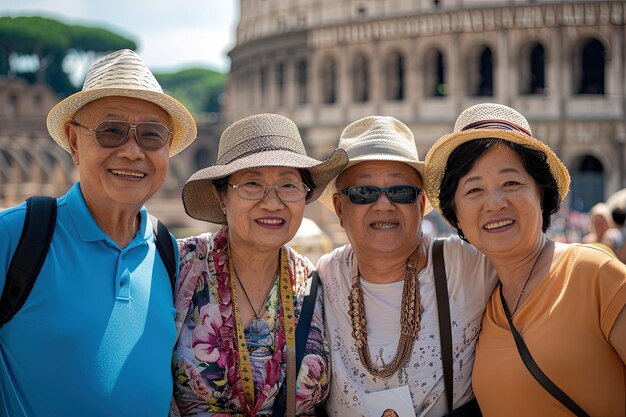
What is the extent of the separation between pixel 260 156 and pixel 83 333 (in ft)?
3.03

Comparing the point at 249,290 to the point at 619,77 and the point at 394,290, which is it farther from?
the point at 619,77

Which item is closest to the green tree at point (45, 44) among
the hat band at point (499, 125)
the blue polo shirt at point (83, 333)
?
the blue polo shirt at point (83, 333)

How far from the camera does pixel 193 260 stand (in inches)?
121

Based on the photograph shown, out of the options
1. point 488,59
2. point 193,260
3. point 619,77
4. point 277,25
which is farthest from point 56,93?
point 193,260

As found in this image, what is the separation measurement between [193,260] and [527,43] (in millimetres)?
22619

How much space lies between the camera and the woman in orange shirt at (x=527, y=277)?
2463mm

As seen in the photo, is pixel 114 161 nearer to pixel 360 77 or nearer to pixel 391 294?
pixel 391 294

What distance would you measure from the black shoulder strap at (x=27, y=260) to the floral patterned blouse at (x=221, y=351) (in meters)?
0.60

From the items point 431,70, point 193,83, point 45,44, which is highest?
point 193,83

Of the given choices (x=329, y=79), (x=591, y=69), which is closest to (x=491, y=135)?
(x=591, y=69)

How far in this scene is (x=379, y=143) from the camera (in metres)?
3.14

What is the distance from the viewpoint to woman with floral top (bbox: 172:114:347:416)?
2.88m

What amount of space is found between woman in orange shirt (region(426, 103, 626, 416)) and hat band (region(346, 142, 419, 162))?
11 centimetres

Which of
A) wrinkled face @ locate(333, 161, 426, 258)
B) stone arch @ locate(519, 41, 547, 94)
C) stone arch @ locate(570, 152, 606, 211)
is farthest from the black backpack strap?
stone arch @ locate(519, 41, 547, 94)
